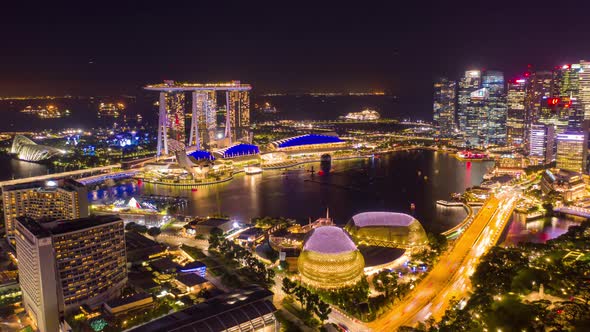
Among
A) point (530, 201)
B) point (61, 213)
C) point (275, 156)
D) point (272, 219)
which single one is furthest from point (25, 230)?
point (275, 156)

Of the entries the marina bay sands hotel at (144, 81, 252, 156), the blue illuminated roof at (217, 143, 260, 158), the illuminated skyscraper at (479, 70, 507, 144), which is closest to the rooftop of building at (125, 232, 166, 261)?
the blue illuminated roof at (217, 143, 260, 158)

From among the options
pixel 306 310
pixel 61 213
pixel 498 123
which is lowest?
pixel 306 310

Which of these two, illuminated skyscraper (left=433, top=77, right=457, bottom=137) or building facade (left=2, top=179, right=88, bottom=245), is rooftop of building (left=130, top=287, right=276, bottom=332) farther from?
illuminated skyscraper (left=433, top=77, right=457, bottom=137)

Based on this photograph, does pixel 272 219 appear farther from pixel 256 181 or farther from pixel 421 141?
pixel 421 141

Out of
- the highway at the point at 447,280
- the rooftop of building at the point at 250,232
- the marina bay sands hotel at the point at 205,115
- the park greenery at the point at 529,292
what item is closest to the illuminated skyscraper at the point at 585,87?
the highway at the point at 447,280

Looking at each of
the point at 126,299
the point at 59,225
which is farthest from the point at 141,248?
the point at 126,299

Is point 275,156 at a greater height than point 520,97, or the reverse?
point 520,97

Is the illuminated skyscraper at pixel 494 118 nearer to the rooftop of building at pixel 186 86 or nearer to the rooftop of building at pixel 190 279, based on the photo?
the rooftop of building at pixel 186 86
